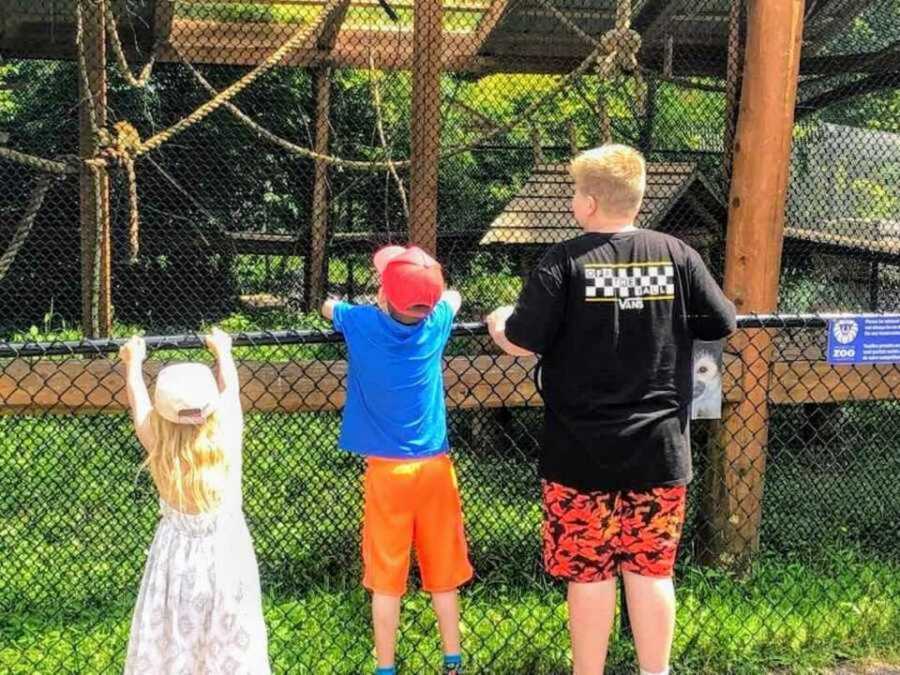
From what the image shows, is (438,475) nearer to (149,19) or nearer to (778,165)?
(778,165)

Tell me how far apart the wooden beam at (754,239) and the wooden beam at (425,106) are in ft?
4.07

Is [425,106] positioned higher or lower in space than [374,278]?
higher

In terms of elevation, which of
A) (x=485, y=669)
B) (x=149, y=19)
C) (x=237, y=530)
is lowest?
(x=485, y=669)

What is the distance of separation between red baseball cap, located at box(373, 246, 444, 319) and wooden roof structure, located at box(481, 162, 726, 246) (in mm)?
3518

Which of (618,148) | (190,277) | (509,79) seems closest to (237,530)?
(618,148)

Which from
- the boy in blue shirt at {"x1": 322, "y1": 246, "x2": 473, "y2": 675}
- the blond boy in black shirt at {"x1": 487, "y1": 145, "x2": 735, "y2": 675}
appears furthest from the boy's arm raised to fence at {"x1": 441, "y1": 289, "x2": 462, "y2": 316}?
the blond boy in black shirt at {"x1": 487, "y1": 145, "x2": 735, "y2": 675}

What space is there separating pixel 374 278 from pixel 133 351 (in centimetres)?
623

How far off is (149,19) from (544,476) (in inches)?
201

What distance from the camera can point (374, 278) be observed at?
341 inches

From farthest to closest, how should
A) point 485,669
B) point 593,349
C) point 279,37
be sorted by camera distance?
point 279,37, point 485,669, point 593,349

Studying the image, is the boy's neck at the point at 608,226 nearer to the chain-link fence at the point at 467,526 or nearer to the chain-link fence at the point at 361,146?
the chain-link fence at the point at 467,526

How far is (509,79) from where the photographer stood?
9875 millimetres

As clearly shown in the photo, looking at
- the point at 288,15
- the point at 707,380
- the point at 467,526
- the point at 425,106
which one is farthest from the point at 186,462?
the point at 288,15

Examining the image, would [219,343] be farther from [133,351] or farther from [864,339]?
[864,339]
